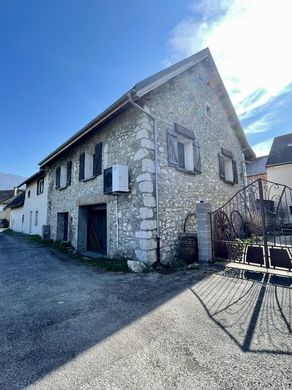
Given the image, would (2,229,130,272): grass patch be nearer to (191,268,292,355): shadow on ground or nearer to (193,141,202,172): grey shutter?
(191,268,292,355): shadow on ground

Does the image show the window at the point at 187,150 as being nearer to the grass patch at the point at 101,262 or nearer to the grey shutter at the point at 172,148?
the grey shutter at the point at 172,148

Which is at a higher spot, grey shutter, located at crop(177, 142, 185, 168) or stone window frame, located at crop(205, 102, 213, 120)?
stone window frame, located at crop(205, 102, 213, 120)

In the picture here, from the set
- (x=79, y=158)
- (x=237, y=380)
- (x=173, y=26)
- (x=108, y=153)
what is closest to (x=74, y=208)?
(x=79, y=158)

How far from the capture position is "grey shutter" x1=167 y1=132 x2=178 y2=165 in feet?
21.9

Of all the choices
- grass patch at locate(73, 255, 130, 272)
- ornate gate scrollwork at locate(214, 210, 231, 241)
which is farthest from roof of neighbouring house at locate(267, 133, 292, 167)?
grass patch at locate(73, 255, 130, 272)

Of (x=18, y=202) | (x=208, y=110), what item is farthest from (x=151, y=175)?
(x=18, y=202)

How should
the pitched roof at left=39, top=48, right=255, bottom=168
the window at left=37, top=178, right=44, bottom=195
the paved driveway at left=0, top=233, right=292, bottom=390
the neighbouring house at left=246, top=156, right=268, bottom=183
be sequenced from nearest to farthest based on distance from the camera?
the paved driveway at left=0, top=233, right=292, bottom=390 < the pitched roof at left=39, top=48, right=255, bottom=168 < the window at left=37, top=178, right=44, bottom=195 < the neighbouring house at left=246, top=156, right=268, bottom=183

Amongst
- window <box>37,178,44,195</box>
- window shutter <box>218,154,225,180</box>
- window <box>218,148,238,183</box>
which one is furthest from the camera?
window <box>37,178,44,195</box>

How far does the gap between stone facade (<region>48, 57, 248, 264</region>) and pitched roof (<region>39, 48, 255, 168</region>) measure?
0.41 meters

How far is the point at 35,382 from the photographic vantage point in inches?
69.6

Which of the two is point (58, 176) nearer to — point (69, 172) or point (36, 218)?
point (69, 172)

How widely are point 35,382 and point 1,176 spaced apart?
238ft

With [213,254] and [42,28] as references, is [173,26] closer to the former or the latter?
[42,28]

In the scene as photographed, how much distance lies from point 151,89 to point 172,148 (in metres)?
1.91
